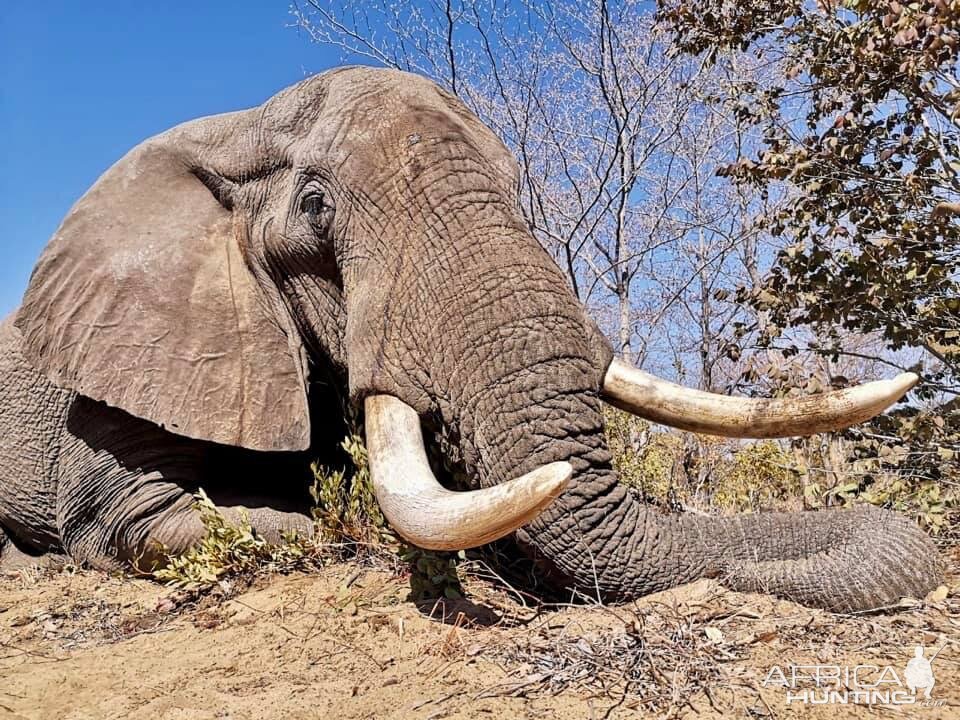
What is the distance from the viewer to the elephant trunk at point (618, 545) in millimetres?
3262

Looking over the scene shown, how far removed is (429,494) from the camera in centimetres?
308

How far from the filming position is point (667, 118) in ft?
38.8

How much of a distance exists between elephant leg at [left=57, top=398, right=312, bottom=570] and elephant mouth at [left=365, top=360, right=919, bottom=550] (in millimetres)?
1400

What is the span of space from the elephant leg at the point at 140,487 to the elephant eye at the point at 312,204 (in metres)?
1.47

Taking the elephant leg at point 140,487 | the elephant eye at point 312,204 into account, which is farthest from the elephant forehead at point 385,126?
the elephant leg at point 140,487

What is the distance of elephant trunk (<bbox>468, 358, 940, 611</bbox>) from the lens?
326 cm

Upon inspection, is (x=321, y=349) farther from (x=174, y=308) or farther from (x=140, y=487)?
(x=140, y=487)

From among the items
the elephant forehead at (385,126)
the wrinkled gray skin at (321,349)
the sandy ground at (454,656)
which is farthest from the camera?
the elephant forehead at (385,126)

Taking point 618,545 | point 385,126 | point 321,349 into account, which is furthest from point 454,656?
point 385,126

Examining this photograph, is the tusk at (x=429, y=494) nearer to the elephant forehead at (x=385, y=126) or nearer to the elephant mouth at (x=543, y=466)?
the elephant mouth at (x=543, y=466)

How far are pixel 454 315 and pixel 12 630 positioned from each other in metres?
2.68

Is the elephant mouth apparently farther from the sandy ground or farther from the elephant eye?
the elephant eye

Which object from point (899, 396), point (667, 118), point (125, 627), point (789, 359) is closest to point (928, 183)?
point (789, 359)

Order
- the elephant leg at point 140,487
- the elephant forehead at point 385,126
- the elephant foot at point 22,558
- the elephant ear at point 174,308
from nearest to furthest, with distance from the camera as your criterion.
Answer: the elephant forehead at point 385,126 < the elephant ear at point 174,308 < the elephant leg at point 140,487 < the elephant foot at point 22,558
